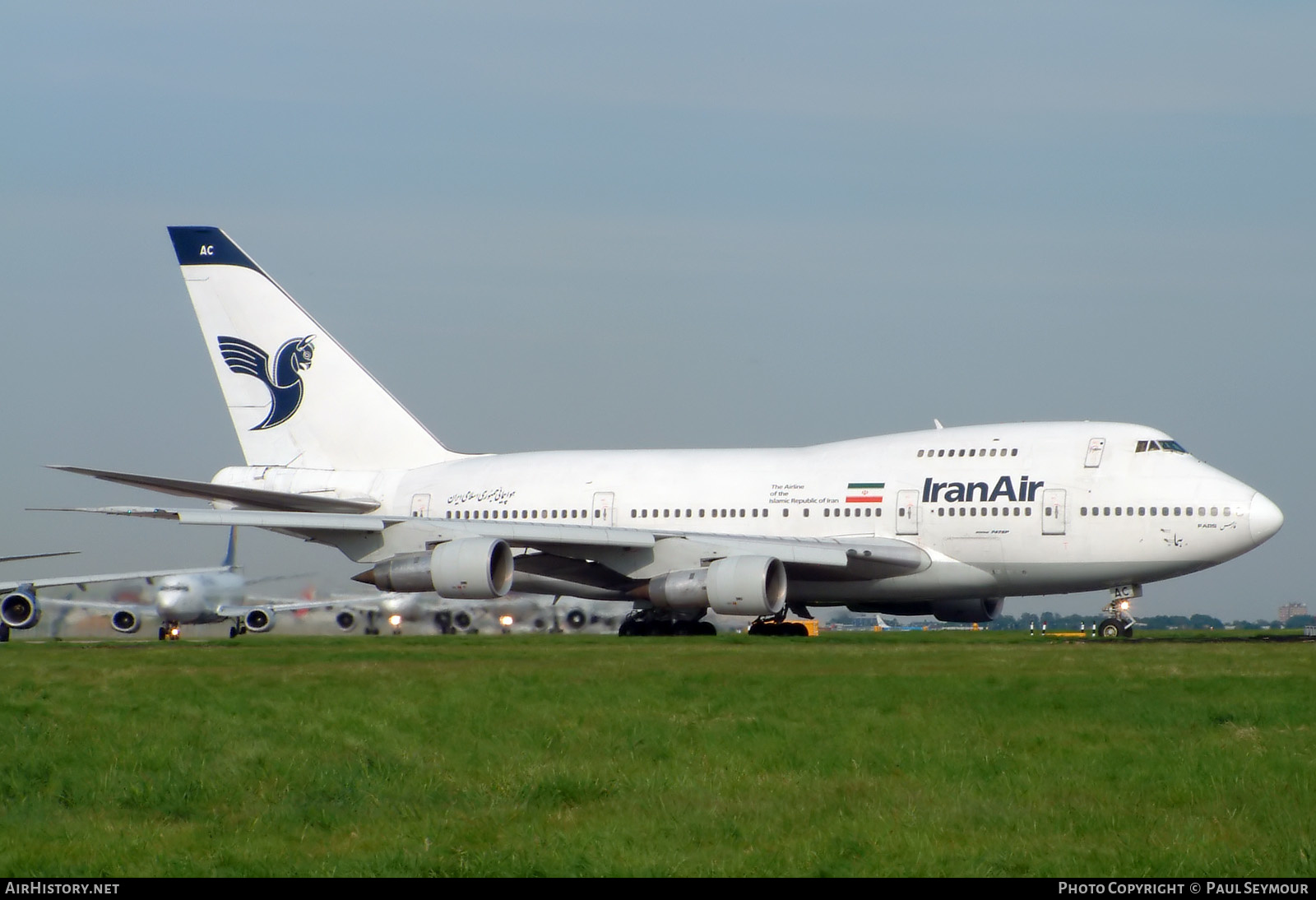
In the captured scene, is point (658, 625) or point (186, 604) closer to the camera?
point (658, 625)

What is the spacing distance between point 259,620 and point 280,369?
9.10 metres

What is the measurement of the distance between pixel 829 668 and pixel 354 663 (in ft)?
20.2

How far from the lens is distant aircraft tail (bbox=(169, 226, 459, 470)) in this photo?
37.1 metres

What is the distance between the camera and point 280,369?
37406mm

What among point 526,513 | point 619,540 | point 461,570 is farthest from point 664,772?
point 526,513

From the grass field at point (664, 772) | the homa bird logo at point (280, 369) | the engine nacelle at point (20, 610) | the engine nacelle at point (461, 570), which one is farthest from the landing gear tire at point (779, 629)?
the engine nacelle at point (20, 610)

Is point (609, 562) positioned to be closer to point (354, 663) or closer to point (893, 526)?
point (893, 526)

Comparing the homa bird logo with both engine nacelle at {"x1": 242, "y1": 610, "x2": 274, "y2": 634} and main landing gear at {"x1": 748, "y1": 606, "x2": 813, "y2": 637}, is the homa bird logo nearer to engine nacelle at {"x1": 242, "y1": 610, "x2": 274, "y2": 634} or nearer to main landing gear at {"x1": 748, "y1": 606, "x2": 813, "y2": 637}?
engine nacelle at {"x1": 242, "y1": 610, "x2": 274, "y2": 634}

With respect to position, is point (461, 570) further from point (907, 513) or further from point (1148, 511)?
point (1148, 511)

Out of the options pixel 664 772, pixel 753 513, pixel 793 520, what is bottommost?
pixel 664 772

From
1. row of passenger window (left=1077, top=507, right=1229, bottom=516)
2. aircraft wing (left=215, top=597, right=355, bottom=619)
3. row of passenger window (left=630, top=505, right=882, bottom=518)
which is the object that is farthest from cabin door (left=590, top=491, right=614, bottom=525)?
row of passenger window (left=1077, top=507, right=1229, bottom=516)

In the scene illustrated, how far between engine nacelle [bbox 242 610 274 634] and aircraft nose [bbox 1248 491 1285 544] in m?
26.5
